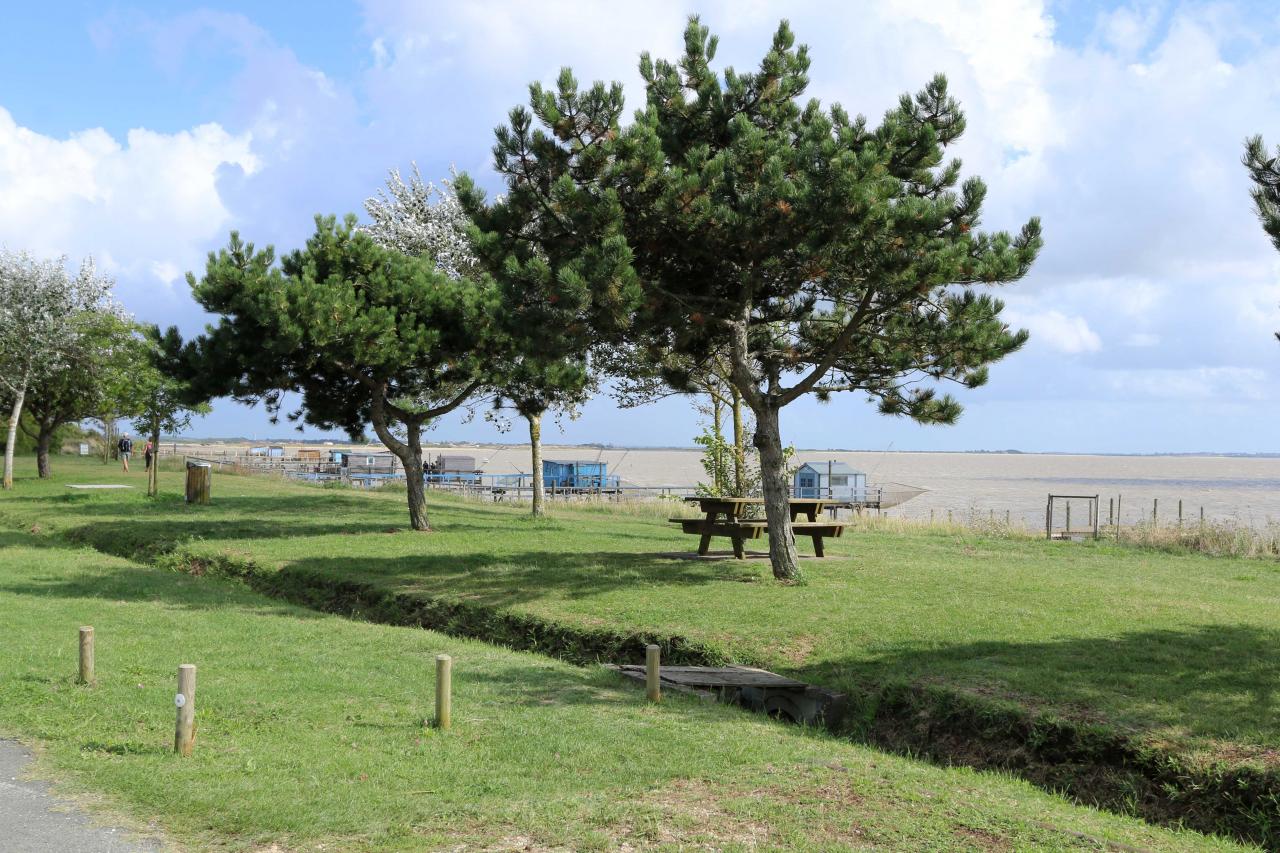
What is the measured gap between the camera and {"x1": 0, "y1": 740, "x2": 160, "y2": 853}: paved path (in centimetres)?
555

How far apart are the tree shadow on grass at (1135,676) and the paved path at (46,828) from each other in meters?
6.71

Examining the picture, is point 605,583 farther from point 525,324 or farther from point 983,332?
point 983,332

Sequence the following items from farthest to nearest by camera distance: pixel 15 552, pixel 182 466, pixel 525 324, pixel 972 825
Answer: pixel 182 466 < pixel 15 552 < pixel 525 324 < pixel 972 825

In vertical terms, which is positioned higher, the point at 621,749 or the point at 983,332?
the point at 983,332

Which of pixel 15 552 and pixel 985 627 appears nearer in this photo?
pixel 985 627

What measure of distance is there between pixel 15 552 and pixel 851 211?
16618mm

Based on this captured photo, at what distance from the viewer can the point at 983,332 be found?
→ 14.4 metres

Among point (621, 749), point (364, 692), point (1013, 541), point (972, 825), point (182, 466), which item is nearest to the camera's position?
point (972, 825)

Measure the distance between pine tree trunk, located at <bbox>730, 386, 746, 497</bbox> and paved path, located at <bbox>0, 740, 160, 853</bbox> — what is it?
19850mm

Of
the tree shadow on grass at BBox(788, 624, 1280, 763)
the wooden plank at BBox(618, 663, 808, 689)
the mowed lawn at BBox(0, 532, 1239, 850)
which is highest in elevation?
the tree shadow on grass at BBox(788, 624, 1280, 763)

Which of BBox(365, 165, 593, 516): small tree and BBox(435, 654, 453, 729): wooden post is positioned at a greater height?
BBox(365, 165, 593, 516): small tree

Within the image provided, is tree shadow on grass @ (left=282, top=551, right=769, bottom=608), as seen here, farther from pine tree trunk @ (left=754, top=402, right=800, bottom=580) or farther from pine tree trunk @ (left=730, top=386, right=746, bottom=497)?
pine tree trunk @ (left=730, top=386, right=746, bottom=497)

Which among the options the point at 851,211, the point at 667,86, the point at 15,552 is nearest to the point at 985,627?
the point at 851,211

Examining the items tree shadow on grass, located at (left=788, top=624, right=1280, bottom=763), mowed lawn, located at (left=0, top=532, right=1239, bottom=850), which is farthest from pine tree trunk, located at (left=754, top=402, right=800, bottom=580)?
mowed lawn, located at (left=0, top=532, right=1239, bottom=850)
